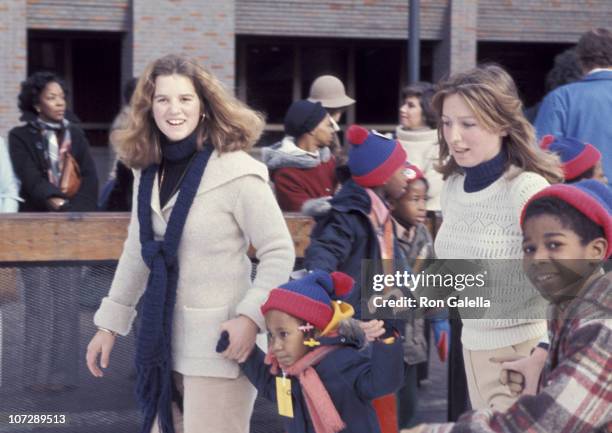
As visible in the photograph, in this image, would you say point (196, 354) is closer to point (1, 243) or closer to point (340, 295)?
point (340, 295)

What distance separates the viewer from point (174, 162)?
4.21m

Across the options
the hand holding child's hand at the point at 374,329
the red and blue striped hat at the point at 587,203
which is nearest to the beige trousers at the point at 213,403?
the hand holding child's hand at the point at 374,329

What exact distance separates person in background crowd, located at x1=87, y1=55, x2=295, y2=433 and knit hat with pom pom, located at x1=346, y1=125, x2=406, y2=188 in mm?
766

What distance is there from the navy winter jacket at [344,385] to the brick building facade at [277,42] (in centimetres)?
1125

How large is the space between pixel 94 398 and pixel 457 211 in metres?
1.86

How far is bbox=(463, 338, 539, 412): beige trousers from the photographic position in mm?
3824

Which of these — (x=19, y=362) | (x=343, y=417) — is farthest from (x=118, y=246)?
(x=343, y=417)

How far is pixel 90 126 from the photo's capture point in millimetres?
16391

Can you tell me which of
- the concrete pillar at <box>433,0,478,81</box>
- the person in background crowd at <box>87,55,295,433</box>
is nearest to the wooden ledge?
the person in background crowd at <box>87,55,295,433</box>

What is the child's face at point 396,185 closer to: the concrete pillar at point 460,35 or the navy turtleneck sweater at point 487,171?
the navy turtleneck sweater at point 487,171

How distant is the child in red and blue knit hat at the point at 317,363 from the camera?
3.93 m

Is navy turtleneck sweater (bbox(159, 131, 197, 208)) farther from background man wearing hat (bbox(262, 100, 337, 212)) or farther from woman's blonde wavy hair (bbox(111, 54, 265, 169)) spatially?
background man wearing hat (bbox(262, 100, 337, 212))

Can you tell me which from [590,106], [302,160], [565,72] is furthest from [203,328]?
[565,72]

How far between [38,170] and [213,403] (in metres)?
3.17
